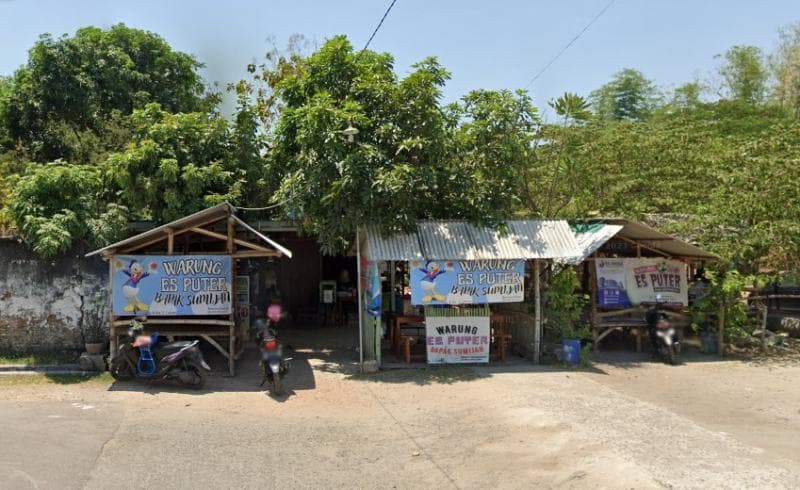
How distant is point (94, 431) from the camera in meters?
7.04

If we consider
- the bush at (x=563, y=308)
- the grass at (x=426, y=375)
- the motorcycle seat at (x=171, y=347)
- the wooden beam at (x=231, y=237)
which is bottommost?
the grass at (x=426, y=375)

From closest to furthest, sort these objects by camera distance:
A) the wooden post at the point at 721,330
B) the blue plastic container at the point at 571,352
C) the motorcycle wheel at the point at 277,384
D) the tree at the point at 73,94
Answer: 1. the motorcycle wheel at the point at 277,384
2. the blue plastic container at the point at 571,352
3. the wooden post at the point at 721,330
4. the tree at the point at 73,94

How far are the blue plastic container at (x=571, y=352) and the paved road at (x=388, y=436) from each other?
2.72ft

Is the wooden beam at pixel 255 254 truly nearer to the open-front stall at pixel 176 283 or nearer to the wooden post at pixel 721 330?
the open-front stall at pixel 176 283

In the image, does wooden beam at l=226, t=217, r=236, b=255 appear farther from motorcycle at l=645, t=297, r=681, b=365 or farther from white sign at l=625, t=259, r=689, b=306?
motorcycle at l=645, t=297, r=681, b=365

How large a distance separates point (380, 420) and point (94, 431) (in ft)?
11.5

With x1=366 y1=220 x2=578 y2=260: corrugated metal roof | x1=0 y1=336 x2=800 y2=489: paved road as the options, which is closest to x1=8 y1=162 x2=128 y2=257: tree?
x1=0 y1=336 x2=800 y2=489: paved road

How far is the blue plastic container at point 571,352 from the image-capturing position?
1098 cm

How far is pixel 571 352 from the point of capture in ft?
36.0

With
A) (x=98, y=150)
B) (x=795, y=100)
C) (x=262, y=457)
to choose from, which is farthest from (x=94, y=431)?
(x=795, y=100)

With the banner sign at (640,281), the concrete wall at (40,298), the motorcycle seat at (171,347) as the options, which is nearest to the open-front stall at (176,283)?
the motorcycle seat at (171,347)

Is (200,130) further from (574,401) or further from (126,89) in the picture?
(574,401)

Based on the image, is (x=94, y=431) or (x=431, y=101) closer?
(x=94, y=431)

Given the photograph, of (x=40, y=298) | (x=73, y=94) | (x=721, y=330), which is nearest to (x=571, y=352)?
(x=721, y=330)
